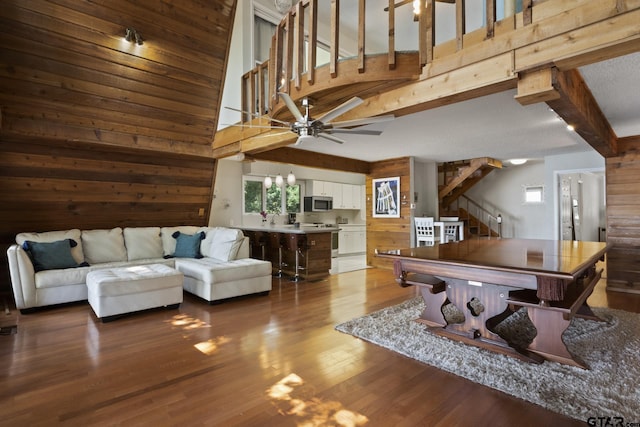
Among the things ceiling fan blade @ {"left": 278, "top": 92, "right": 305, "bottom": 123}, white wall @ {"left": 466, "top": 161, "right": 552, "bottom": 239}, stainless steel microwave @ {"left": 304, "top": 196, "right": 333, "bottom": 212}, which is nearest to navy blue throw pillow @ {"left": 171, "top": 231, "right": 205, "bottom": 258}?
stainless steel microwave @ {"left": 304, "top": 196, "right": 333, "bottom": 212}

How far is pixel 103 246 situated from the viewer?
5055 mm

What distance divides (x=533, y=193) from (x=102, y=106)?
31.6 feet

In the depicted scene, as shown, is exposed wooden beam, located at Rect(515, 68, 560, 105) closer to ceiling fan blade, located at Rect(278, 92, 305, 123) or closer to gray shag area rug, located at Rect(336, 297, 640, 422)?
ceiling fan blade, located at Rect(278, 92, 305, 123)

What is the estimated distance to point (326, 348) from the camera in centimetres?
287

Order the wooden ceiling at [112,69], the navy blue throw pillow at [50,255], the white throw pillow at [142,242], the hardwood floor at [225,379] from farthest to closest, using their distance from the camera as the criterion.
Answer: the white throw pillow at [142,242] → the navy blue throw pillow at [50,255] → the wooden ceiling at [112,69] → the hardwood floor at [225,379]

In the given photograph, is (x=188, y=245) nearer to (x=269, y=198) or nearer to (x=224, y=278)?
(x=224, y=278)

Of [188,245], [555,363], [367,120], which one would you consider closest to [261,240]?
[188,245]

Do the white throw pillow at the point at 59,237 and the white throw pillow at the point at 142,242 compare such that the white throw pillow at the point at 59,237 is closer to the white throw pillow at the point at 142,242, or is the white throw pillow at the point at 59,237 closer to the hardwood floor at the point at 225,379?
the white throw pillow at the point at 142,242

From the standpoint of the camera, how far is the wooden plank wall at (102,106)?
3.63 meters

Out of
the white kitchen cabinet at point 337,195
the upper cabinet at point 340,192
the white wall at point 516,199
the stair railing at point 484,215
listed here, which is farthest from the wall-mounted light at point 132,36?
the stair railing at point 484,215

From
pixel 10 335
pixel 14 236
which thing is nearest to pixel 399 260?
pixel 10 335

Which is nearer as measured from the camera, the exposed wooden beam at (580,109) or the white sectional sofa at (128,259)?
the exposed wooden beam at (580,109)

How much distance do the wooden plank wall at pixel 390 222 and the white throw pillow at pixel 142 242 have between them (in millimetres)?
4139

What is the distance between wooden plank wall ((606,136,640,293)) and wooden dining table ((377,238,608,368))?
A: 2386mm
